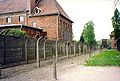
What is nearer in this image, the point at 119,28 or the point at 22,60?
the point at 22,60

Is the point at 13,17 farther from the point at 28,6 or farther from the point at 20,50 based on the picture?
the point at 20,50

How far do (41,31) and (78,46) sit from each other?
8.51 m

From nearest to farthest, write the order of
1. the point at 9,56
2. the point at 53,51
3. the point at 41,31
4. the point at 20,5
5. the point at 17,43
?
the point at 9,56 < the point at 17,43 < the point at 53,51 < the point at 41,31 < the point at 20,5

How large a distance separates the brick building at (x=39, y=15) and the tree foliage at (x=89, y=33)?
41115mm

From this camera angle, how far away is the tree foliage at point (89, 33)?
95312 mm

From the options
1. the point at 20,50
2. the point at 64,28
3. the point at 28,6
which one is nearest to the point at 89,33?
the point at 64,28

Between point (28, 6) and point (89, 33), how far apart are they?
166 ft

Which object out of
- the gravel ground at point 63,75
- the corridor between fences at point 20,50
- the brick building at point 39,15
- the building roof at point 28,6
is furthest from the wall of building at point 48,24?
the gravel ground at point 63,75

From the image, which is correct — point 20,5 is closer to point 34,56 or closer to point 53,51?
point 53,51

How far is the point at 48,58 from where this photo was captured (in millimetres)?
23922

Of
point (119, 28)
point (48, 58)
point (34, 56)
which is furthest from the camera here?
point (119, 28)

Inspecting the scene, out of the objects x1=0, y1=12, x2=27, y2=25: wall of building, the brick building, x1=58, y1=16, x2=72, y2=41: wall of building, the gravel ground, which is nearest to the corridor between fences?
the gravel ground

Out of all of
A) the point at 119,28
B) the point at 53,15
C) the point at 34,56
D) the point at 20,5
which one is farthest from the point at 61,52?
the point at 119,28

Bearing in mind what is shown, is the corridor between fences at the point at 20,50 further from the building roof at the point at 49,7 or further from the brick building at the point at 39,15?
the building roof at the point at 49,7
